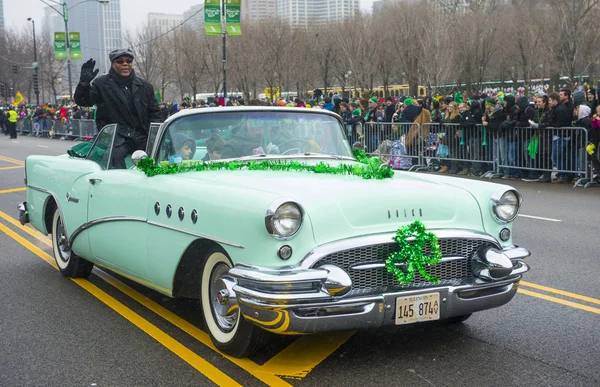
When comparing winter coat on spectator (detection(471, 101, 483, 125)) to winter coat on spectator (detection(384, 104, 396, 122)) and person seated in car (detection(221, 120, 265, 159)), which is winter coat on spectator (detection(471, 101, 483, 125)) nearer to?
winter coat on spectator (detection(384, 104, 396, 122))

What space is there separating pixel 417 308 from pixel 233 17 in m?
26.8

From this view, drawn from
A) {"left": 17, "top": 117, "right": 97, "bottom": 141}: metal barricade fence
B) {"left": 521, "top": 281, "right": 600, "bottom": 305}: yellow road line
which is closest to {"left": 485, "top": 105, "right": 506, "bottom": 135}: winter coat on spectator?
{"left": 521, "top": 281, "right": 600, "bottom": 305}: yellow road line

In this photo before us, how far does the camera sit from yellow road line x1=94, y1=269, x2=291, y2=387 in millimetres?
4215

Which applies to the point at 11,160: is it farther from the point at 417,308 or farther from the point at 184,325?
the point at 417,308

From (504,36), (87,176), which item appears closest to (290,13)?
(504,36)

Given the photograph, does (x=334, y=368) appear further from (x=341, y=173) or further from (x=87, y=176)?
(x=87, y=176)

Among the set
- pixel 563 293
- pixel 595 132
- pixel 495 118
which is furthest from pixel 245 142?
pixel 495 118

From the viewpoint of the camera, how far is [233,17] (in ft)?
97.3

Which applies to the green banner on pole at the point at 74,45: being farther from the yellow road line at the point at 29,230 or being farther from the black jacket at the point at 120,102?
the black jacket at the point at 120,102

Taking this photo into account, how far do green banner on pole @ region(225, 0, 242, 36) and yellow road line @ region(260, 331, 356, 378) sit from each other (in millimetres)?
25694

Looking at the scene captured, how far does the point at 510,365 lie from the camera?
14.3 feet

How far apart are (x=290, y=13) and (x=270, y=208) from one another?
16114 cm

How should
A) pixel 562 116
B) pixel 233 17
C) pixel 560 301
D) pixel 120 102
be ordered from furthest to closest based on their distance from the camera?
pixel 233 17 → pixel 562 116 → pixel 120 102 → pixel 560 301

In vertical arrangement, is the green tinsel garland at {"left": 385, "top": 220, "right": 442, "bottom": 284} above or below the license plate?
above
